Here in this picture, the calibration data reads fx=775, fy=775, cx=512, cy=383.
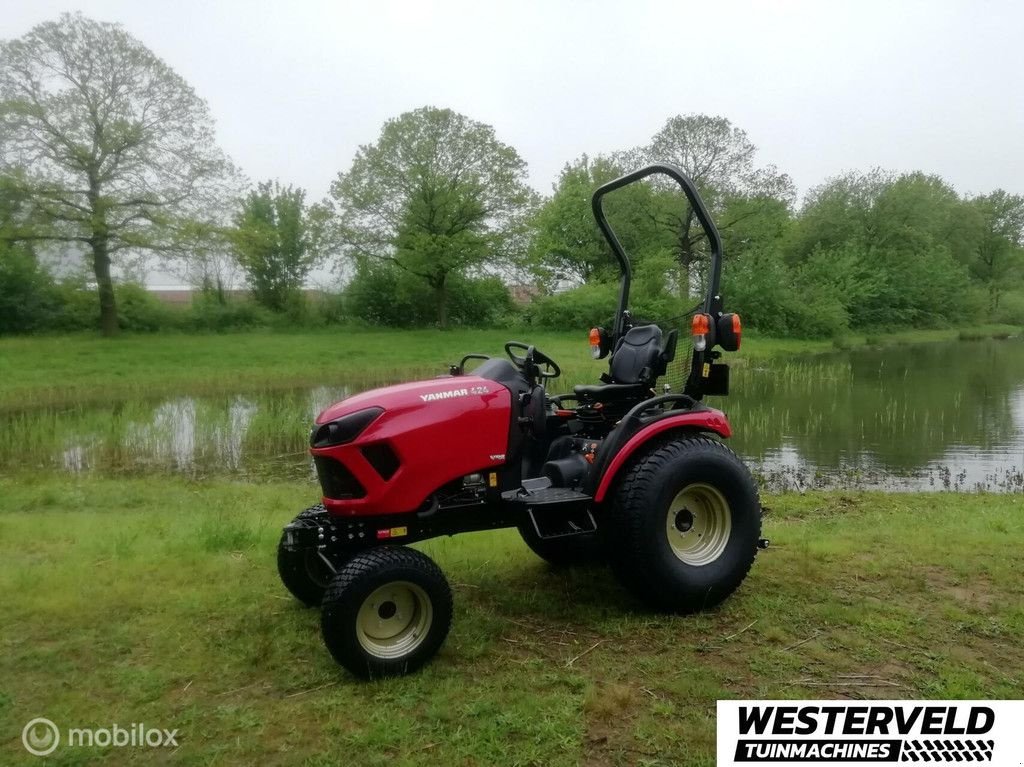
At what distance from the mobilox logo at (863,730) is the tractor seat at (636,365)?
1.77 meters

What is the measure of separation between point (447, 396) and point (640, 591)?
1390mm

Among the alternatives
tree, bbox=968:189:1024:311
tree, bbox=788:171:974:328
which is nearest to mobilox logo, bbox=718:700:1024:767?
tree, bbox=788:171:974:328

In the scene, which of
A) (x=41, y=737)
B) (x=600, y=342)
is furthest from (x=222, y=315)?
(x=41, y=737)

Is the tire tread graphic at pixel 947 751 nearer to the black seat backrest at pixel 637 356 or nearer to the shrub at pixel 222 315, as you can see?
the black seat backrest at pixel 637 356

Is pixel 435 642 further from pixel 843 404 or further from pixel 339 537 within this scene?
pixel 843 404

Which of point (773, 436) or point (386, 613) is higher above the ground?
point (386, 613)

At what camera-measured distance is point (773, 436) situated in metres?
11.3

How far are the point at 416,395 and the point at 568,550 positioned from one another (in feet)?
5.59

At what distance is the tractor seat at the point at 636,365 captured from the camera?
4.29 m

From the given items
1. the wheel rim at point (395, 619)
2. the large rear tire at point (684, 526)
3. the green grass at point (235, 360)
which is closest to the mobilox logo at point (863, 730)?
the large rear tire at point (684, 526)

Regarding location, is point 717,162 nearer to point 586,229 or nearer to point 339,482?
point 586,229

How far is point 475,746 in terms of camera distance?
2.77m

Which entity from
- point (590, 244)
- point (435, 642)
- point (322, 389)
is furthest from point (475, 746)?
point (590, 244)

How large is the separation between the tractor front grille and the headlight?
0.10 metres
